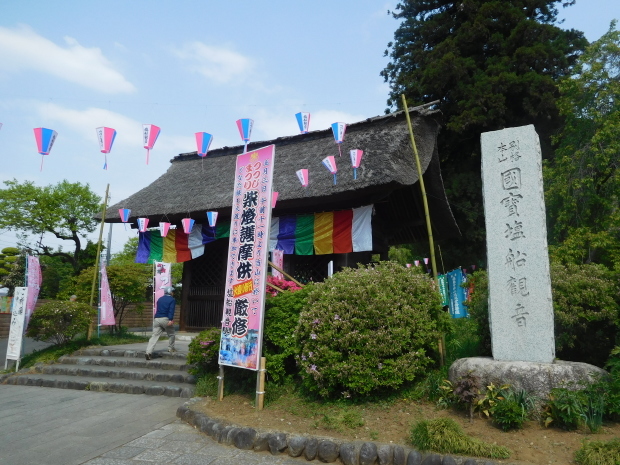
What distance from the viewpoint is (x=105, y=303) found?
11.9 m

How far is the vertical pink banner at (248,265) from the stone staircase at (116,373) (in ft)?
6.15

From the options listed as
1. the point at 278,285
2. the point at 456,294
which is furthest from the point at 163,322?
the point at 456,294

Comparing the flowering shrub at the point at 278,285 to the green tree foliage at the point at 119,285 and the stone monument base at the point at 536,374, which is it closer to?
the stone monument base at the point at 536,374

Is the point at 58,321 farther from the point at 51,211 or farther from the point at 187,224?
the point at 51,211

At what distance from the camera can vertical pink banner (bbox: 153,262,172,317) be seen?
42.9ft

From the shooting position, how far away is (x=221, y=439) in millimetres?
5047

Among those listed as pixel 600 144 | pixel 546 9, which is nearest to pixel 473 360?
pixel 600 144

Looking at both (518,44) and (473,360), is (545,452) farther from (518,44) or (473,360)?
(518,44)

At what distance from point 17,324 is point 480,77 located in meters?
17.4

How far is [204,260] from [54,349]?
14.6 ft

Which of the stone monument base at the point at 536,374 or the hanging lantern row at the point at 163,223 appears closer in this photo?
the stone monument base at the point at 536,374

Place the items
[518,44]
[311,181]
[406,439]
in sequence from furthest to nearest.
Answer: [518,44]
[311,181]
[406,439]

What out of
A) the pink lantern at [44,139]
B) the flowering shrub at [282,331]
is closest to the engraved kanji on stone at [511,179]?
the flowering shrub at [282,331]

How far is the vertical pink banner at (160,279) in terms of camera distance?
1309cm
